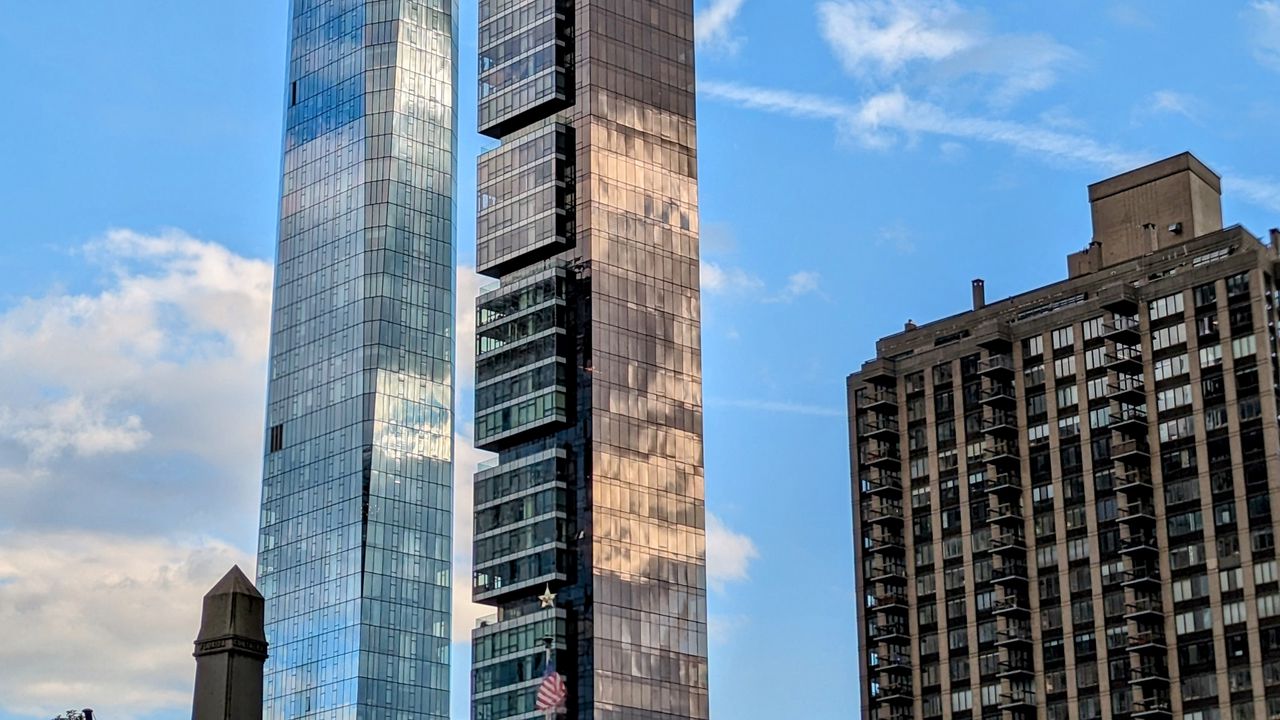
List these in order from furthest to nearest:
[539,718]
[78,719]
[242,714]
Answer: [539,718] → [78,719] → [242,714]

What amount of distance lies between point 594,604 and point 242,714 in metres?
157

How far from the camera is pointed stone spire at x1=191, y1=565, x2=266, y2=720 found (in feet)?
143

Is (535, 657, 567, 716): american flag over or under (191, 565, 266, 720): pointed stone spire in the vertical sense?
over

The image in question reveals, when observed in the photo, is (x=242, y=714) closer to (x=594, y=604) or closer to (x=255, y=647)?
(x=255, y=647)

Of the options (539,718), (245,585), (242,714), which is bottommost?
(242,714)

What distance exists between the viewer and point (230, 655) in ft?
145

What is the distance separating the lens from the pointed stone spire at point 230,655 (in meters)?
43.7

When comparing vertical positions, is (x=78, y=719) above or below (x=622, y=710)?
below

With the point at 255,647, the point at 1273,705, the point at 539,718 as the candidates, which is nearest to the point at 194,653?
the point at 255,647

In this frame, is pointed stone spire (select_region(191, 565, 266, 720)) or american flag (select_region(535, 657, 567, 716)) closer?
pointed stone spire (select_region(191, 565, 266, 720))

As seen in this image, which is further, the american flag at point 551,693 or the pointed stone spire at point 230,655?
the american flag at point 551,693

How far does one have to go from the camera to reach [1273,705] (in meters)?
200

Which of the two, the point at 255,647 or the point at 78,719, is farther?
the point at 78,719

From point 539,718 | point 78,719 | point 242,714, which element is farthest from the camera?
point 539,718
